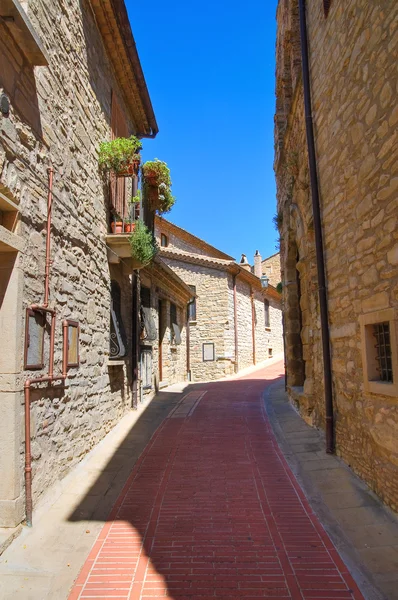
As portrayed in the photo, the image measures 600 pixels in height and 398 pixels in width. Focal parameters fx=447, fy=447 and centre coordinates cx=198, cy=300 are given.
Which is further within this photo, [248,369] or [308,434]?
[248,369]

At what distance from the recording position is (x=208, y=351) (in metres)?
19.9

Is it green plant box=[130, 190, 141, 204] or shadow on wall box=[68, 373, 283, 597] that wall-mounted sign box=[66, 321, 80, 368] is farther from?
green plant box=[130, 190, 141, 204]

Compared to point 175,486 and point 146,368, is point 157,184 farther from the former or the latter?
point 175,486

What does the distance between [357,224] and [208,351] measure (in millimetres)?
15444

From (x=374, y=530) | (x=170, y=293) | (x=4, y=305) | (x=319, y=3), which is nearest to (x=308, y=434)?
(x=374, y=530)

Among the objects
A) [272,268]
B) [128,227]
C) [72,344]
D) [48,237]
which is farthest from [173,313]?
[272,268]

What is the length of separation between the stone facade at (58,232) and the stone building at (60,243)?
16 millimetres

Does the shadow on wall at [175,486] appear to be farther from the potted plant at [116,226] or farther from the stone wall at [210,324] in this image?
the stone wall at [210,324]

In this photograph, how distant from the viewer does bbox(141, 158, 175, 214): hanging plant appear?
355 inches

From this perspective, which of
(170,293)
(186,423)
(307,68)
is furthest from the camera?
(170,293)

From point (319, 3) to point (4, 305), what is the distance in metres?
5.72

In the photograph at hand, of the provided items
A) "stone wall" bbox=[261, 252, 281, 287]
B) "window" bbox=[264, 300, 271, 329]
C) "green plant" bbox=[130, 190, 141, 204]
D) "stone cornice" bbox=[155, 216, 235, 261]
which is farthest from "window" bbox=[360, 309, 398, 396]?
"stone wall" bbox=[261, 252, 281, 287]

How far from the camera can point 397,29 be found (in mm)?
3838

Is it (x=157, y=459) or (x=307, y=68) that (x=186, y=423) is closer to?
(x=157, y=459)
